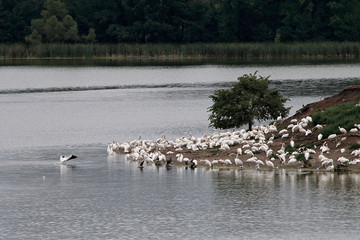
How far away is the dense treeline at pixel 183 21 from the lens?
12325 cm

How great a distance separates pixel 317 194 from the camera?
25.1 m

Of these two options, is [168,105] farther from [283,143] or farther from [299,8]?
[299,8]

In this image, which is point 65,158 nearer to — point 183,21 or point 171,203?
point 171,203

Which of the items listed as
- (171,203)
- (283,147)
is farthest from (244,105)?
(171,203)

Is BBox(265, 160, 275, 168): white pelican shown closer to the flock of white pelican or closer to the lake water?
the flock of white pelican

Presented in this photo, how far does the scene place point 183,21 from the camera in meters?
129

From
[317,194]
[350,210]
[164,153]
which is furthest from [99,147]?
[350,210]

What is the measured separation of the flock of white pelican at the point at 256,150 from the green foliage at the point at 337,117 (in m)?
0.29

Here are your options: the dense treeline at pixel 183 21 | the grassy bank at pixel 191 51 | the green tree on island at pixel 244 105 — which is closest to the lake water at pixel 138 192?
Result: the green tree on island at pixel 244 105

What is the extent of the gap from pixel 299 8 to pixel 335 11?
5680mm

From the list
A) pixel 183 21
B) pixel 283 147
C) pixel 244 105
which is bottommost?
pixel 283 147

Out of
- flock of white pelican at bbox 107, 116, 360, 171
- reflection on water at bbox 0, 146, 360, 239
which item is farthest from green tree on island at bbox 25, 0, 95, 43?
reflection on water at bbox 0, 146, 360, 239

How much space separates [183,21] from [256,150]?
98.7 metres

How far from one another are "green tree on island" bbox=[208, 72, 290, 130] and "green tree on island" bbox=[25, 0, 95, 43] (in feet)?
288
